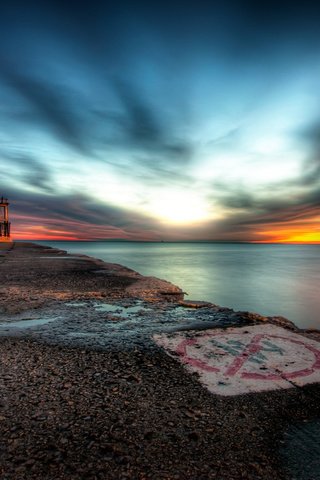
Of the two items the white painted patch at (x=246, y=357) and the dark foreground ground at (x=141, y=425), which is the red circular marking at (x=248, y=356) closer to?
the white painted patch at (x=246, y=357)

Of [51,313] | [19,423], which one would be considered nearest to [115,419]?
[19,423]

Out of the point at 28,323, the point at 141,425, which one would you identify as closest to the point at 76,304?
the point at 28,323

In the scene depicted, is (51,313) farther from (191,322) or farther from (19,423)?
(19,423)

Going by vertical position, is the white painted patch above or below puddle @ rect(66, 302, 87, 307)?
above

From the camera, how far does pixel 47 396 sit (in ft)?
9.57

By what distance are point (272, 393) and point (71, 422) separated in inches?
75.2

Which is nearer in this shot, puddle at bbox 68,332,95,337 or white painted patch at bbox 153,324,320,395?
white painted patch at bbox 153,324,320,395

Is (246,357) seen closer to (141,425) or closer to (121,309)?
(141,425)

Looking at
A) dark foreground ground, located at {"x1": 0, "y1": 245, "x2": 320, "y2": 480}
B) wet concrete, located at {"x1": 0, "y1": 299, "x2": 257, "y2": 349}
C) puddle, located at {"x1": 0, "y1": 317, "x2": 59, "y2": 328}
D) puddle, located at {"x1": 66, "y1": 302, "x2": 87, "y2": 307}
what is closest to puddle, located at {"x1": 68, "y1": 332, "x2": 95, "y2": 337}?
wet concrete, located at {"x1": 0, "y1": 299, "x2": 257, "y2": 349}

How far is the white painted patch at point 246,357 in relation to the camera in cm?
329

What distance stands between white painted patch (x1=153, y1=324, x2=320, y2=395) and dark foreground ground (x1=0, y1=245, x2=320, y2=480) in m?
0.19

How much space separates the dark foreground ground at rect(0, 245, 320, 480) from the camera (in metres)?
2.04

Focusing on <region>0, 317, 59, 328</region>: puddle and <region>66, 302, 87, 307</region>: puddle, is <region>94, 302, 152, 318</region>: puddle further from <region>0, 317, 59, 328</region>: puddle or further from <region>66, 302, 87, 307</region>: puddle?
<region>0, 317, 59, 328</region>: puddle

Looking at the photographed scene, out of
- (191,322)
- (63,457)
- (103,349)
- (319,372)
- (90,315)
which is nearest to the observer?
(63,457)
